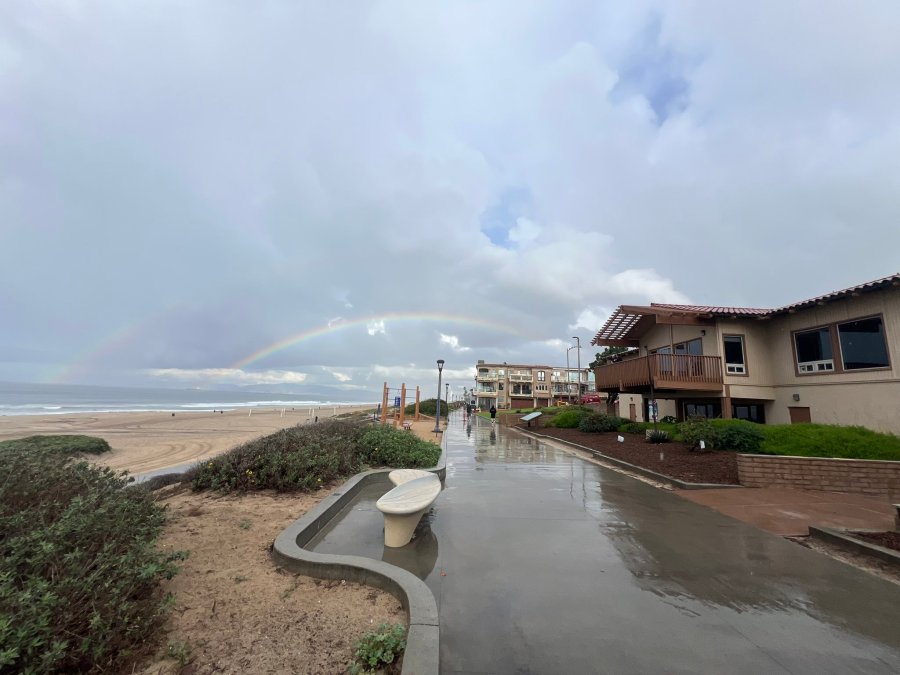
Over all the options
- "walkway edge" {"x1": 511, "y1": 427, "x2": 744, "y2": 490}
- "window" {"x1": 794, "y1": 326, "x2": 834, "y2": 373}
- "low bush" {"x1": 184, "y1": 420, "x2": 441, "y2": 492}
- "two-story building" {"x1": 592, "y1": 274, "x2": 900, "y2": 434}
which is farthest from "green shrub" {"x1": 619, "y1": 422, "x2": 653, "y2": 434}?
"low bush" {"x1": 184, "y1": 420, "x2": 441, "y2": 492}

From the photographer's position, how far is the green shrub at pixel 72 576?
2025mm

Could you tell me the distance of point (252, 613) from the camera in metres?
3.00

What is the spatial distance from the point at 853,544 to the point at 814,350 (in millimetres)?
10436

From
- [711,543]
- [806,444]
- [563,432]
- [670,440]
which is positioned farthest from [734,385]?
[711,543]

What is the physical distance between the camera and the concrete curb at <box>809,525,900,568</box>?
4480 millimetres

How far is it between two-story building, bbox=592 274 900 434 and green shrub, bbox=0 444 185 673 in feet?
Answer: 47.9

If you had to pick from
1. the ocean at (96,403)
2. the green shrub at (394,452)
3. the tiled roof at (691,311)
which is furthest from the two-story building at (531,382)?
the green shrub at (394,452)

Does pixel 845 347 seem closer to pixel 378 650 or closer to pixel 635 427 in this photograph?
pixel 635 427

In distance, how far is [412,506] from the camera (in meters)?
4.57

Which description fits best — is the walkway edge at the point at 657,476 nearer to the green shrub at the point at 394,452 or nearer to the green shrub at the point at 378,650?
the green shrub at the point at 394,452

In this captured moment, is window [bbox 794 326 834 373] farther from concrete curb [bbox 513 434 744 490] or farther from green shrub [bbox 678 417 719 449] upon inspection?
concrete curb [bbox 513 434 744 490]

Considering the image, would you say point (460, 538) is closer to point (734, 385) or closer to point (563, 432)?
point (734, 385)

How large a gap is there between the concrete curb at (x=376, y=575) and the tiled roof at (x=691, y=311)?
536 inches

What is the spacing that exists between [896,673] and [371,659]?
343cm
